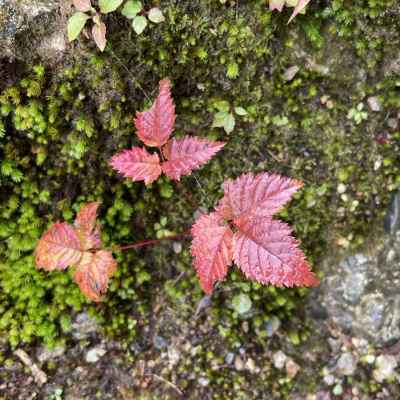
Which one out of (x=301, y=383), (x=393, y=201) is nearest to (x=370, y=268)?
(x=393, y=201)

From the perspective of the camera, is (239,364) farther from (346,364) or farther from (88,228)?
(88,228)

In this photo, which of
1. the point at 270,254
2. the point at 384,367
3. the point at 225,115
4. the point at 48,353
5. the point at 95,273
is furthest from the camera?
the point at 384,367

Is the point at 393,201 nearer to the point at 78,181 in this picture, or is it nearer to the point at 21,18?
the point at 78,181

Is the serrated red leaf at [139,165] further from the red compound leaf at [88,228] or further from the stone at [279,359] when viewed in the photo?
the stone at [279,359]

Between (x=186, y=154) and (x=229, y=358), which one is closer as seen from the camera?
(x=186, y=154)

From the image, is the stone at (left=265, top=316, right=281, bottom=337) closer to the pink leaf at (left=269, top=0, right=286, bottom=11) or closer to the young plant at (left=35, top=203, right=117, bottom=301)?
the young plant at (left=35, top=203, right=117, bottom=301)

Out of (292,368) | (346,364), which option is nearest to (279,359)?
(292,368)
